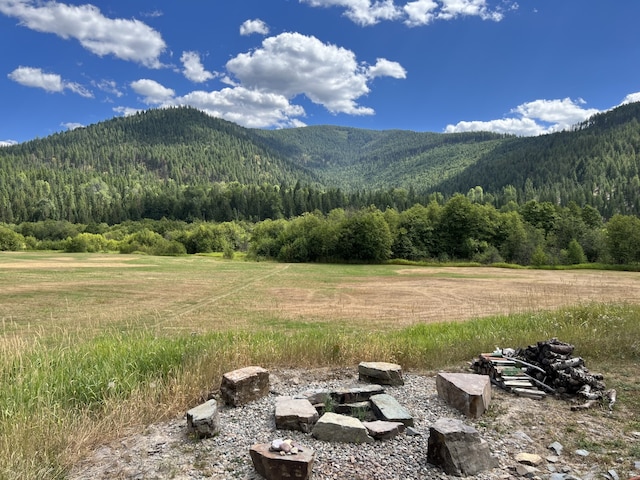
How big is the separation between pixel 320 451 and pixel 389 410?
1610mm

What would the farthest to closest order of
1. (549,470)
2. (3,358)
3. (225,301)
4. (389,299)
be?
(389,299), (225,301), (3,358), (549,470)

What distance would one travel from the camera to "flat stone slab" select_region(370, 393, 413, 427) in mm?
6582

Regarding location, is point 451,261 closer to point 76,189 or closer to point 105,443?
point 105,443

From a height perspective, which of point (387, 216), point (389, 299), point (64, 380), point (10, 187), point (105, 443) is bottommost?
point (389, 299)

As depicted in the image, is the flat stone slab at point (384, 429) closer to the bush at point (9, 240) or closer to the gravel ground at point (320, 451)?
the gravel ground at point (320, 451)

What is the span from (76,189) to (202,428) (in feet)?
711

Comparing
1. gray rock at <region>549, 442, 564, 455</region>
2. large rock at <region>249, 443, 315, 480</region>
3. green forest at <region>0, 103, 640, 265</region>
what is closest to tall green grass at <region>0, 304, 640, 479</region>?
large rock at <region>249, 443, 315, 480</region>

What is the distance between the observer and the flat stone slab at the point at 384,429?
620 centimetres

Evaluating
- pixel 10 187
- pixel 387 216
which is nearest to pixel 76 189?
pixel 10 187

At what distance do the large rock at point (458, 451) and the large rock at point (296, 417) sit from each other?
1.91 m

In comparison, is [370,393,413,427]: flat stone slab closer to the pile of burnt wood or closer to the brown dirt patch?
the pile of burnt wood

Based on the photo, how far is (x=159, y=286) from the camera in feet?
142

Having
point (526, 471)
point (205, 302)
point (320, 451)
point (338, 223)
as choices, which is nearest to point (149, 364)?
point (320, 451)

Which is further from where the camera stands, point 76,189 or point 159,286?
point 76,189
